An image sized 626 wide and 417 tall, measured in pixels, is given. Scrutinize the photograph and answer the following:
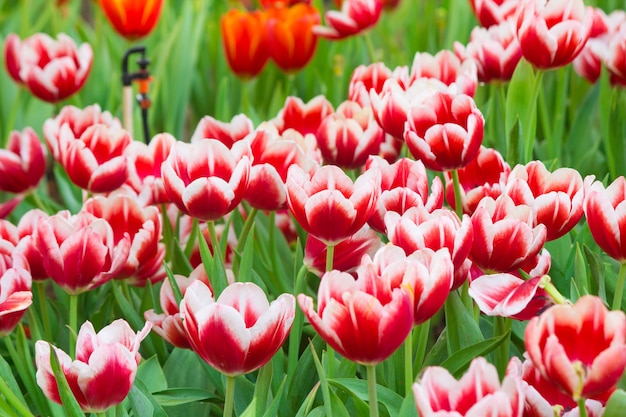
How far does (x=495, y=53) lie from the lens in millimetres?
1293

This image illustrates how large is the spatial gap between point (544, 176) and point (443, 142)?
0.36ft

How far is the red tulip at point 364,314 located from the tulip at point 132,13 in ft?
4.34

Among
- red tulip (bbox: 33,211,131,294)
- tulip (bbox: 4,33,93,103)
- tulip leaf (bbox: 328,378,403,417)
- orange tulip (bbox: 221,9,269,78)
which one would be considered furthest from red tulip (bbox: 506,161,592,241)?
orange tulip (bbox: 221,9,269,78)

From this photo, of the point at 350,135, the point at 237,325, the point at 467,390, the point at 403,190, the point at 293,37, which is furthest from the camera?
the point at 293,37

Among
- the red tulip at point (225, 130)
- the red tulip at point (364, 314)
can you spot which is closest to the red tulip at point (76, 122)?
the red tulip at point (225, 130)

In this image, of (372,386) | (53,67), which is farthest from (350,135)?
(53,67)

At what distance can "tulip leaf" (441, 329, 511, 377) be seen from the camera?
0.86 metres

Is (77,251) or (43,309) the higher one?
(77,251)

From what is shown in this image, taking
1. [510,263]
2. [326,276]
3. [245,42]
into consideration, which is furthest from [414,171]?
[245,42]

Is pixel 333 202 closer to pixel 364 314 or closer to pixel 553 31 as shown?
pixel 364 314

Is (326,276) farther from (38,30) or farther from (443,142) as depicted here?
(38,30)

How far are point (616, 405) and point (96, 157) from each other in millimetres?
756

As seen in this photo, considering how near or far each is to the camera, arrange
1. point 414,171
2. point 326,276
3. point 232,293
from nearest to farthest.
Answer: point 326,276, point 232,293, point 414,171

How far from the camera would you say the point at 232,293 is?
83 centimetres
